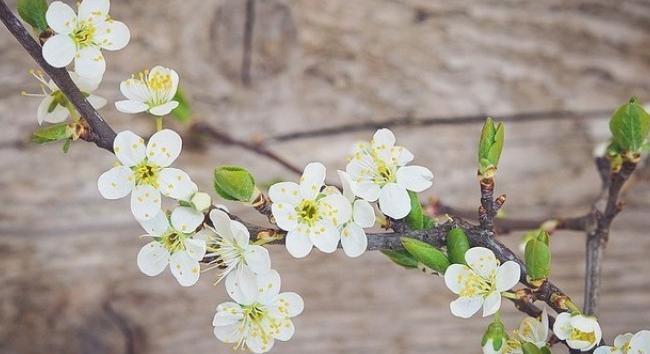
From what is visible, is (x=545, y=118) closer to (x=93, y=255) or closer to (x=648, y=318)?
(x=648, y=318)

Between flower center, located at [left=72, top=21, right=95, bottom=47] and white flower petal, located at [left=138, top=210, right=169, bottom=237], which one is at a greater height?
flower center, located at [left=72, top=21, right=95, bottom=47]

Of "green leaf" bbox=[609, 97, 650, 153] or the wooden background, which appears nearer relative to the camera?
"green leaf" bbox=[609, 97, 650, 153]

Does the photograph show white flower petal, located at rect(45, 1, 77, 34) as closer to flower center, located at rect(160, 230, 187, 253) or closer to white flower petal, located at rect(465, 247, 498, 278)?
flower center, located at rect(160, 230, 187, 253)

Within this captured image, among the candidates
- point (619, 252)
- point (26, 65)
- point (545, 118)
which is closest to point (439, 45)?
point (545, 118)

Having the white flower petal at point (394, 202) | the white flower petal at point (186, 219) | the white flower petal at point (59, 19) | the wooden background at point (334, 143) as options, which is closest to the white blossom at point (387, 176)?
the white flower petal at point (394, 202)

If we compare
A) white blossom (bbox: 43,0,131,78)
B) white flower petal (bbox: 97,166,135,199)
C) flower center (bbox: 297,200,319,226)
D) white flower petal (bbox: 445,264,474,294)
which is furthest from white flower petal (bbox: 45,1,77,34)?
white flower petal (bbox: 445,264,474,294)

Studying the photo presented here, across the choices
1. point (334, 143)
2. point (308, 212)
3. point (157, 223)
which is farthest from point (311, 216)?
point (334, 143)

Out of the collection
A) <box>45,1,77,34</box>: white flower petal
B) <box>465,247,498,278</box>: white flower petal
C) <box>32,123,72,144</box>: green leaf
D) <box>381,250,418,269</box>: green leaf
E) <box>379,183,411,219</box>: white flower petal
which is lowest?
<box>465,247,498,278</box>: white flower petal
